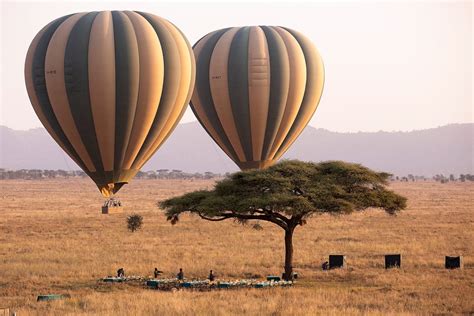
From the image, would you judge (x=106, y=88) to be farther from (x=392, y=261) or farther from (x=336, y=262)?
(x=392, y=261)

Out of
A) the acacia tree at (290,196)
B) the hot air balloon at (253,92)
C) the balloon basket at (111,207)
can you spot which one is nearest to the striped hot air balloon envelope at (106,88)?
the balloon basket at (111,207)

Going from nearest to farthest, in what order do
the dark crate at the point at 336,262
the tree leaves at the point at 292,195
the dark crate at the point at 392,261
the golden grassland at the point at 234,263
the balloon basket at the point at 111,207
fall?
the golden grassland at the point at 234,263 < the tree leaves at the point at 292,195 < the dark crate at the point at 392,261 < the dark crate at the point at 336,262 < the balloon basket at the point at 111,207

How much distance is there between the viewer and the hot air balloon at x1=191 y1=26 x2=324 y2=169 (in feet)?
217

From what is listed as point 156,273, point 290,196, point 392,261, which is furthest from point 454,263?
point 156,273

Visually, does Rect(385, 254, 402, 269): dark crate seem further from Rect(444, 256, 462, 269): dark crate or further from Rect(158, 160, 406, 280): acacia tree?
Rect(158, 160, 406, 280): acacia tree

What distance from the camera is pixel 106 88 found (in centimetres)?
5325

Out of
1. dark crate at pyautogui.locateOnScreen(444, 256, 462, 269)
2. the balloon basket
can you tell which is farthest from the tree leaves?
the balloon basket

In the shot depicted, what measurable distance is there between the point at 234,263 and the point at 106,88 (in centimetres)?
1575

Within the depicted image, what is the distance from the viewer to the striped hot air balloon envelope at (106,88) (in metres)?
53.3

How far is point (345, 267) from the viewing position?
135ft

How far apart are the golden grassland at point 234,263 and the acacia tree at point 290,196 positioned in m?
2.75

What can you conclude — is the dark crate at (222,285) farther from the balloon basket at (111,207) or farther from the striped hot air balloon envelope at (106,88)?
the balloon basket at (111,207)

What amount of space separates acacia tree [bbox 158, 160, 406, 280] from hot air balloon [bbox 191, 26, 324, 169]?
2549cm

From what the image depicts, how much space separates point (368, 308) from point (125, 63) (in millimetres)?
28318
